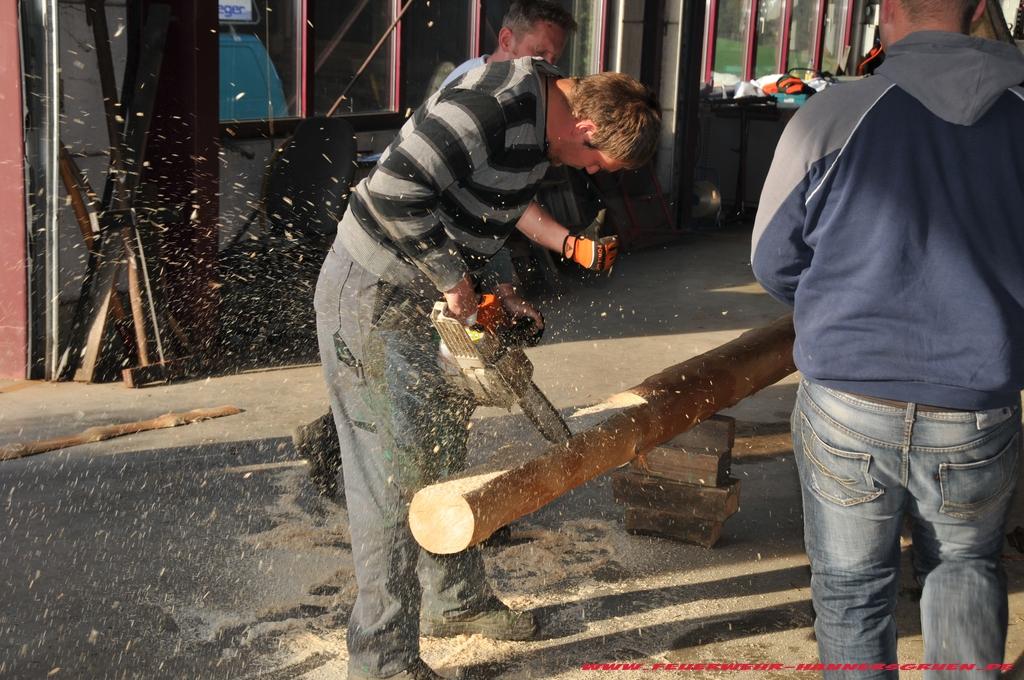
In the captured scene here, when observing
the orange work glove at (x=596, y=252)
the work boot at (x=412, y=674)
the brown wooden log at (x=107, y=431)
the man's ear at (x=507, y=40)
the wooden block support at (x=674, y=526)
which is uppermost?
the man's ear at (x=507, y=40)

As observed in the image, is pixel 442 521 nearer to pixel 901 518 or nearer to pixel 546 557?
pixel 901 518

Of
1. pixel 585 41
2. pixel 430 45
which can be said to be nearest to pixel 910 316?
pixel 430 45

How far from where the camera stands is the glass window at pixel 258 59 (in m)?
7.69

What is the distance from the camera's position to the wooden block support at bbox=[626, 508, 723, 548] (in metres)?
4.29

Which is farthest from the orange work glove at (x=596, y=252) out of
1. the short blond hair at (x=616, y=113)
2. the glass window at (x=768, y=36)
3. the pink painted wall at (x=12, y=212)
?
the glass window at (x=768, y=36)

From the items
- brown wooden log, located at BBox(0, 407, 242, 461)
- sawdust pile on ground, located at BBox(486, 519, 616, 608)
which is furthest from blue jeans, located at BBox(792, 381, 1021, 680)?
brown wooden log, located at BBox(0, 407, 242, 461)

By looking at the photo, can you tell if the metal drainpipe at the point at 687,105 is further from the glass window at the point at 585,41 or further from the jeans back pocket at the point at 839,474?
the jeans back pocket at the point at 839,474

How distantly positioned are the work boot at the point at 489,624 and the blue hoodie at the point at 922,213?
1529 millimetres

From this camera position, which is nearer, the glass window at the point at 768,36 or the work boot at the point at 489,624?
the work boot at the point at 489,624

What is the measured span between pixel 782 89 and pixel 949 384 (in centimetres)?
1209

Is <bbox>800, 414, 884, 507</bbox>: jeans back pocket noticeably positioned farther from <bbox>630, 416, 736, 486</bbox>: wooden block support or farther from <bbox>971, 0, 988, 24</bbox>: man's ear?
<bbox>630, 416, 736, 486</bbox>: wooden block support

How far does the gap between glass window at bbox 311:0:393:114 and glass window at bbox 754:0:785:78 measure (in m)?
8.25

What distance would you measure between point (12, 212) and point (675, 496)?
373 centimetres

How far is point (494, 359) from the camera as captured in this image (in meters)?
3.16
